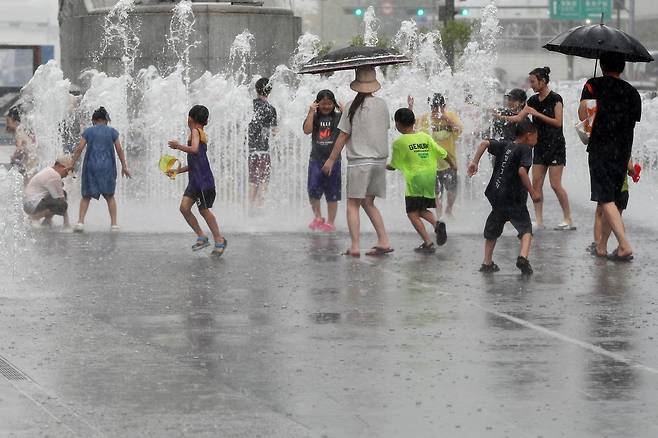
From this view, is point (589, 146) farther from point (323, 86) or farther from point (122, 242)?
point (323, 86)

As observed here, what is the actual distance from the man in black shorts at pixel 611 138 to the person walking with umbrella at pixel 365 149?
179cm

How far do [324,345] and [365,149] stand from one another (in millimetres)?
5064

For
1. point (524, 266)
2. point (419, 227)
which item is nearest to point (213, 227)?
point (419, 227)

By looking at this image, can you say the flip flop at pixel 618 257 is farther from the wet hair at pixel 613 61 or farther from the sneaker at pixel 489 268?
the wet hair at pixel 613 61

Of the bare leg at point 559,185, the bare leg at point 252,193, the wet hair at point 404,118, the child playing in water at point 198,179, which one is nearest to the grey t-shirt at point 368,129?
the wet hair at point 404,118

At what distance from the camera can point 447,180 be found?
58.1 ft

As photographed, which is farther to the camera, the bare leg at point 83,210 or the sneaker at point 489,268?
the bare leg at point 83,210

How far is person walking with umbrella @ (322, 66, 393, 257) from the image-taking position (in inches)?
558

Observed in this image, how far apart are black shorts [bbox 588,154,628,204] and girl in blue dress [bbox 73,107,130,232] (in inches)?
205

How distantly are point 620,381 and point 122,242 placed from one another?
785 centimetres

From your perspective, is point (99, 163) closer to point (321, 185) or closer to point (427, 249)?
point (321, 185)

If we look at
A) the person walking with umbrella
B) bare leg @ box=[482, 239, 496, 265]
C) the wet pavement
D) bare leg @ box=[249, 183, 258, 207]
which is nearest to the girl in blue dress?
bare leg @ box=[249, 183, 258, 207]

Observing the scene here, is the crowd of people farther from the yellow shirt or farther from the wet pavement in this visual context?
the wet pavement

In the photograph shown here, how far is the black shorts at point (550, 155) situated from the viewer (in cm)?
1655
